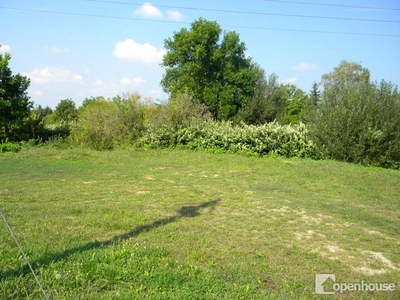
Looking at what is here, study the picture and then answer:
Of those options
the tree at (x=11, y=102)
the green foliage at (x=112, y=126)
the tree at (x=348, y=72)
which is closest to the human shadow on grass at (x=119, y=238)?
the green foliage at (x=112, y=126)

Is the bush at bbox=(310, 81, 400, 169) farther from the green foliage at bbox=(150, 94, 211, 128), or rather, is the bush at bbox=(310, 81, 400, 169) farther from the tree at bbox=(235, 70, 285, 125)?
the tree at bbox=(235, 70, 285, 125)

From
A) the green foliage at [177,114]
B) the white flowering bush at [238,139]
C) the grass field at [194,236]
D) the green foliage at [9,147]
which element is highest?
the green foliage at [177,114]

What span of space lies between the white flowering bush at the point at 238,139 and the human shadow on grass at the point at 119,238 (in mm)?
Result: 10387

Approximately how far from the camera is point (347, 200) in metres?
8.62

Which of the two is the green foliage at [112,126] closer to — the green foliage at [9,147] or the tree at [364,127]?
the green foliage at [9,147]

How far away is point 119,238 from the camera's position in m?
4.80

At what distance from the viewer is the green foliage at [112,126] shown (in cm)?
2031

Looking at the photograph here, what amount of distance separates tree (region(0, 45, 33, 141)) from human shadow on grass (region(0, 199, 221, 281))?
54.0 ft

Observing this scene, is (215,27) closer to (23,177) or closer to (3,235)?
(23,177)

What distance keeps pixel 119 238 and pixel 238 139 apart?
13663 mm

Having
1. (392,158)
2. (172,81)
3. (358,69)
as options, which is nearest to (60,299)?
(392,158)

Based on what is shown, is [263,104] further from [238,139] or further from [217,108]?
[238,139]

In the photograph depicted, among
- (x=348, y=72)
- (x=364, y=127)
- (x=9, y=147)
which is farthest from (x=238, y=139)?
(x=348, y=72)

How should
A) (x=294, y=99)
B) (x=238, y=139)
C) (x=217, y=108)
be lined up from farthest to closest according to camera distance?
(x=294, y=99) → (x=217, y=108) → (x=238, y=139)
